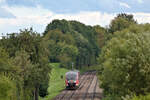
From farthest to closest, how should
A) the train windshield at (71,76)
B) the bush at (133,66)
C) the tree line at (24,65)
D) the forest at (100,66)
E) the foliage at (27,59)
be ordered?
1. the train windshield at (71,76)
2. the foliage at (27,59)
3. the tree line at (24,65)
4. the forest at (100,66)
5. the bush at (133,66)

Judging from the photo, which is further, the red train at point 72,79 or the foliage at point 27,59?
the red train at point 72,79

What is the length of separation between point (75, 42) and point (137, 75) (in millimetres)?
94054

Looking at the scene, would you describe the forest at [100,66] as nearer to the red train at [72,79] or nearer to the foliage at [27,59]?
the foliage at [27,59]

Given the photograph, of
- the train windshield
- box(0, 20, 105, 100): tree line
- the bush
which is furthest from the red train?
the bush

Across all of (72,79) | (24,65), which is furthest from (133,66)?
(72,79)

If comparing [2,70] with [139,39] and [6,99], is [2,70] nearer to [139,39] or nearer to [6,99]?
[6,99]

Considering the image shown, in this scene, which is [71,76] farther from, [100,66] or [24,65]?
[24,65]

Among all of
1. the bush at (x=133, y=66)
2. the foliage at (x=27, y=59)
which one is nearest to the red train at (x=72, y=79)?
the foliage at (x=27, y=59)

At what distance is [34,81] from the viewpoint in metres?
40.4

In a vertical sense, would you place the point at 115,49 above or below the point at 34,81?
above

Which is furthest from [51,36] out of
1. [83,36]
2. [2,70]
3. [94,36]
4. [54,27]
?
[2,70]

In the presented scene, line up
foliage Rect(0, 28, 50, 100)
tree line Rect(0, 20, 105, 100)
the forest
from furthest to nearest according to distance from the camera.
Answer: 1. foliage Rect(0, 28, 50, 100)
2. tree line Rect(0, 20, 105, 100)
3. the forest

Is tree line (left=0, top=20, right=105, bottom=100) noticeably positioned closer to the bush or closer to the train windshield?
the train windshield

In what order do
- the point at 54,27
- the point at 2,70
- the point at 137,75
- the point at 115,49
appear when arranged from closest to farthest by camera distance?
the point at 137,75
the point at 115,49
the point at 2,70
the point at 54,27
